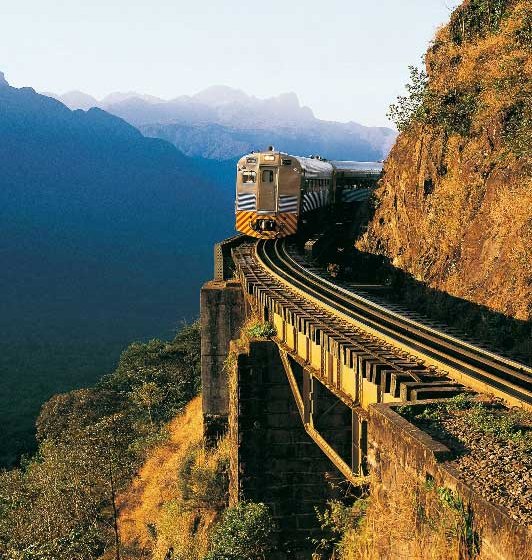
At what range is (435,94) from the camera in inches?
1021

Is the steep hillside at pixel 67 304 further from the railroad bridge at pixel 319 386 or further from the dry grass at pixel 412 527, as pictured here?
the dry grass at pixel 412 527

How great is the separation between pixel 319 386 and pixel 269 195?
14000 millimetres

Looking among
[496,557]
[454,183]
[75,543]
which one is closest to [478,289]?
[454,183]

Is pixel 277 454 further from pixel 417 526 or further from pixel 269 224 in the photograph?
pixel 269 224

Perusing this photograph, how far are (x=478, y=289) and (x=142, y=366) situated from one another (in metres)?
35.0

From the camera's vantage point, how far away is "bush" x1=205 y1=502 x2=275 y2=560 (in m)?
16.0

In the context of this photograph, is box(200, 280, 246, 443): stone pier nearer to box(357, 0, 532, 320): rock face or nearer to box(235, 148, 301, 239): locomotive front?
box(235, 148, 301, 239): locomotive front

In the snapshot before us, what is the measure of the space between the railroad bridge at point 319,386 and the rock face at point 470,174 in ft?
15.7

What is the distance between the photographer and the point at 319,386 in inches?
607

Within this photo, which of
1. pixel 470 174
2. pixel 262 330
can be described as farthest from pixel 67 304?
pixel 262 330

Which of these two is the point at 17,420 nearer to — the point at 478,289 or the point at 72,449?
the point at 72,449

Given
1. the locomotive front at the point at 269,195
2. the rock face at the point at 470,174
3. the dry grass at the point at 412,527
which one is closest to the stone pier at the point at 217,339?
the locomotive front at the point at 269,195

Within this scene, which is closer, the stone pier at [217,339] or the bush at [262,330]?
the bush at [262,330]

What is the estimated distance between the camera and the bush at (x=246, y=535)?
16031 mm
